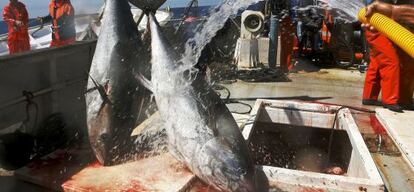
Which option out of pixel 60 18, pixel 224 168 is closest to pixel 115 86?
pixel 224 168

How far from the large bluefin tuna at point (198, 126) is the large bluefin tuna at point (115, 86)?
0.83 feet

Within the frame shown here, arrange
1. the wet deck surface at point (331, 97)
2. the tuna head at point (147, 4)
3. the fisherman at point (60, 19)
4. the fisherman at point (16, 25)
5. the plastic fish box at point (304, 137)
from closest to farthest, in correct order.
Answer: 1. the wet deck surface at point (331, 97)
2. the plastic fish box at point (304, 137)
3. the tuna head at point (147, 4)
4. the fisherman at point (16, 25)
5. the fisherman at point (60, 19)

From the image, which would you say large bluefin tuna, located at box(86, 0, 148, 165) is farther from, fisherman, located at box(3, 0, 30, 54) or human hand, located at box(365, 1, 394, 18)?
fisherman, located at box(3, 0, 30, 54)

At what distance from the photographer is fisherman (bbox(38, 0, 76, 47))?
12.8 m

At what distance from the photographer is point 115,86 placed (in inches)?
156

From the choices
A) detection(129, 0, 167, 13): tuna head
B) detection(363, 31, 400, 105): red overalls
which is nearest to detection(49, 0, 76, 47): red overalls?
detection(129, 0, 167, 13): tuna head

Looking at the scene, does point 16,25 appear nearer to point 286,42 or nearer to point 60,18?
point 60,18

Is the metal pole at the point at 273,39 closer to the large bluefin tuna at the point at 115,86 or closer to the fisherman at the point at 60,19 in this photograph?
the large bluefin tuna at the point at 115,86

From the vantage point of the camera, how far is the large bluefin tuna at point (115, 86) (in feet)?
12.5

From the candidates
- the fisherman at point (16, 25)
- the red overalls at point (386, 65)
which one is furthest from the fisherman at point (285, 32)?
the fisherman at point (16, 25)

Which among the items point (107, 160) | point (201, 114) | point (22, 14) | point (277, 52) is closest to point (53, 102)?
point (107, 160)

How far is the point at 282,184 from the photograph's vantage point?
3.23 metres

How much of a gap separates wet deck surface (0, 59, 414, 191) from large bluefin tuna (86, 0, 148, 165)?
0.72m

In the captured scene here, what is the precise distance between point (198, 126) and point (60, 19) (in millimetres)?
10857
